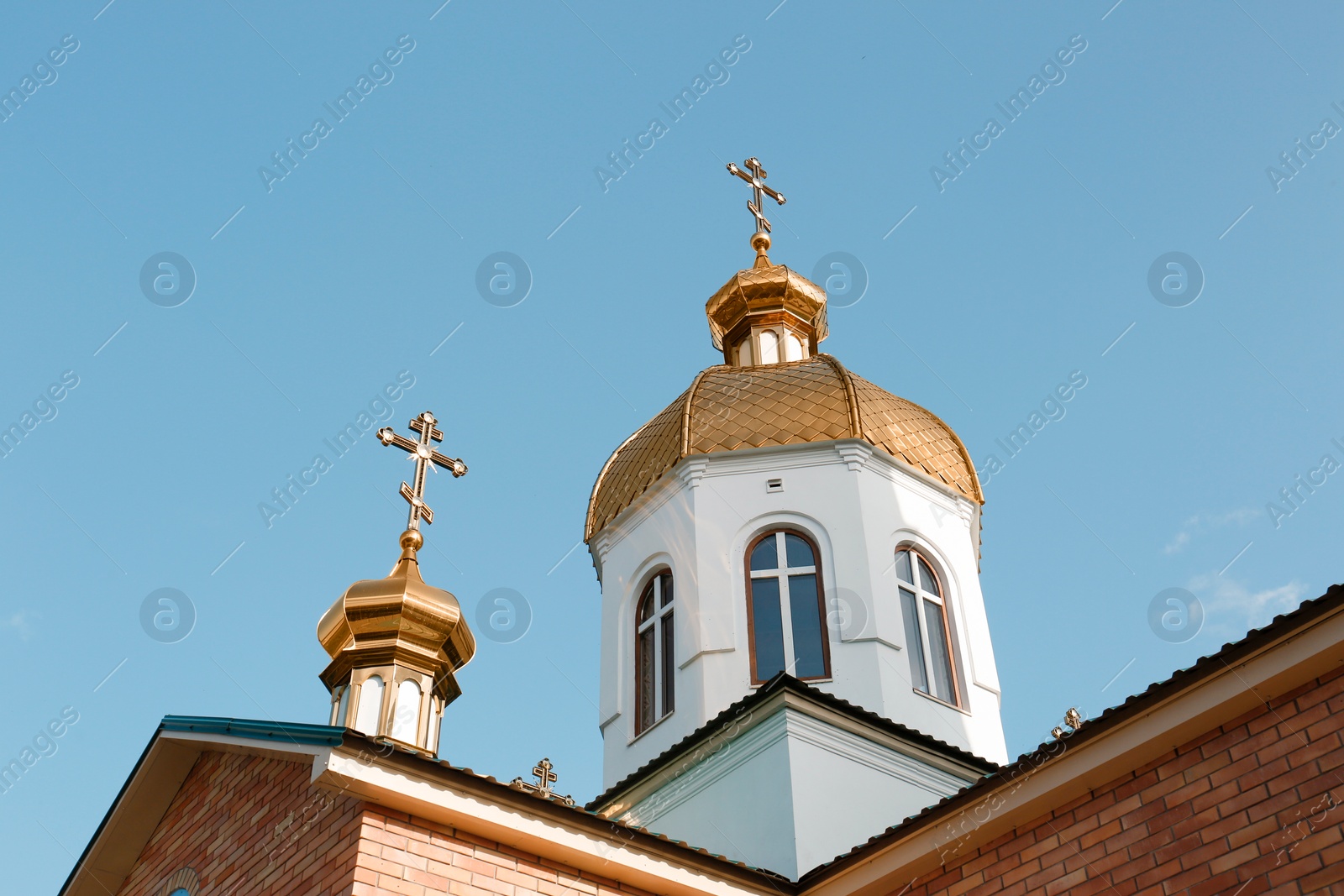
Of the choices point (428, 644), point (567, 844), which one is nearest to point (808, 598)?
point (428, 644)

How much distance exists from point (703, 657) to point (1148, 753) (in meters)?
6.28

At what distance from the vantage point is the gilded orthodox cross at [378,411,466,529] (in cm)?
1270

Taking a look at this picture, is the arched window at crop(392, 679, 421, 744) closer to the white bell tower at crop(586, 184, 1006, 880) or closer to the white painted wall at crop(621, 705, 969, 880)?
the white bell tower at crop(586, 184, 1006, 880)

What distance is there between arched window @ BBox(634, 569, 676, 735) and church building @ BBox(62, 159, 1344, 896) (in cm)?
3

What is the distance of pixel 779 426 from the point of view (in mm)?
14523

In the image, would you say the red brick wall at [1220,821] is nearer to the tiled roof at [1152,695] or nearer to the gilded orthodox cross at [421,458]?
the tiled roof at [1152,695]

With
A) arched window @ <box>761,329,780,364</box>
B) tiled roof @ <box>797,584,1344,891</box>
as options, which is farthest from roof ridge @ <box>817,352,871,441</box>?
tiled roof @ <box>797,584,1344,891</box>

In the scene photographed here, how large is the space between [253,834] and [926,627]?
7.17 meters

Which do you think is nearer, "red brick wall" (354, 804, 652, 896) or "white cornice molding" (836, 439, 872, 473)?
"red brick wall" (354, 804, 652, 896)

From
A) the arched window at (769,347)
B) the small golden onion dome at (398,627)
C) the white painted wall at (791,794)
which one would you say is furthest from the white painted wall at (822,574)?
the arched window at (769,347)

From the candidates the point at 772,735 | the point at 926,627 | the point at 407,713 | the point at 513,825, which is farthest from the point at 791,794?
the point at 513,825

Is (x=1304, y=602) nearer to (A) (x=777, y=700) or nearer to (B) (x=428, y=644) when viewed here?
(A) (x=777, y=700)

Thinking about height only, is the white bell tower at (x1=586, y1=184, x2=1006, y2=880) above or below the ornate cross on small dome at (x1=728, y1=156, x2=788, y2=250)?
below

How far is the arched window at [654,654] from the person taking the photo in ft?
44.8
